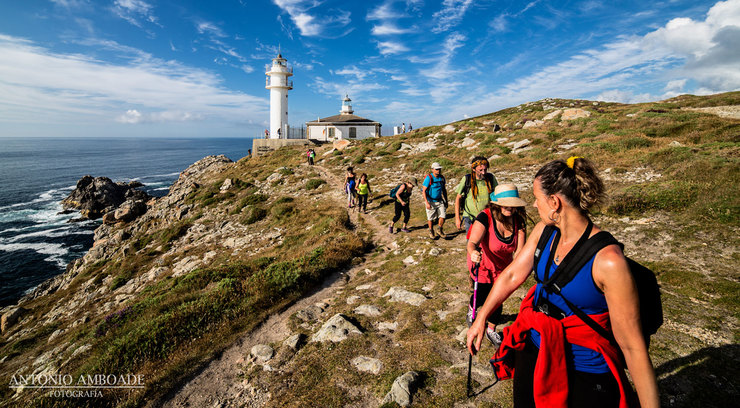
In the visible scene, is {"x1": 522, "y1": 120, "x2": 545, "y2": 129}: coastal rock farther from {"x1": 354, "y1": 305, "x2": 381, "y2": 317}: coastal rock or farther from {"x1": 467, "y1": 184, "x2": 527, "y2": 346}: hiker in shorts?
{"x1": 467, "y1": 184, "x2": 527, "y2": 346}: hiker in shorts

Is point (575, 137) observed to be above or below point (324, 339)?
above

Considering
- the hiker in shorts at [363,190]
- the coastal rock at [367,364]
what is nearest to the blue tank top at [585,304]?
the coastal rock at [367,364]

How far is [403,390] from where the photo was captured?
395cm

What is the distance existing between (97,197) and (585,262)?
2202 inches

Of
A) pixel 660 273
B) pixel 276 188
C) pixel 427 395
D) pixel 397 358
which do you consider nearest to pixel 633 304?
pixel 427 395

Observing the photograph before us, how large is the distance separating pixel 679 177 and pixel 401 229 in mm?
9230

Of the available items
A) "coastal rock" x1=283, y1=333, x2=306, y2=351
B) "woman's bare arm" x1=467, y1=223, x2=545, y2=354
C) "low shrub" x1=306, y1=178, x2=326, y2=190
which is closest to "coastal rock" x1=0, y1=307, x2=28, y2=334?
"low shrub" x1=306, y1=178, x2=326, y2=190

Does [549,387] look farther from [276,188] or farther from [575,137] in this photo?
[276,188]

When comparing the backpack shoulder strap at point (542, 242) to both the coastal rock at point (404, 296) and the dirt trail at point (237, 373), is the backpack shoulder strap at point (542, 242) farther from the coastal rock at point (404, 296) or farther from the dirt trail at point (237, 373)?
the coastal rock at point (404, 296)

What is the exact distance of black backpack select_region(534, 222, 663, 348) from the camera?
5.68 ft

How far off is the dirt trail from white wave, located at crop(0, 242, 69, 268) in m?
31.6

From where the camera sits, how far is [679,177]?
32.9 ft

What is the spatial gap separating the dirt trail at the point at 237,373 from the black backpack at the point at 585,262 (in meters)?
4.22

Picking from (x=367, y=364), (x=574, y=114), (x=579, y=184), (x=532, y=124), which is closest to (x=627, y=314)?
(x=579, y=184)
